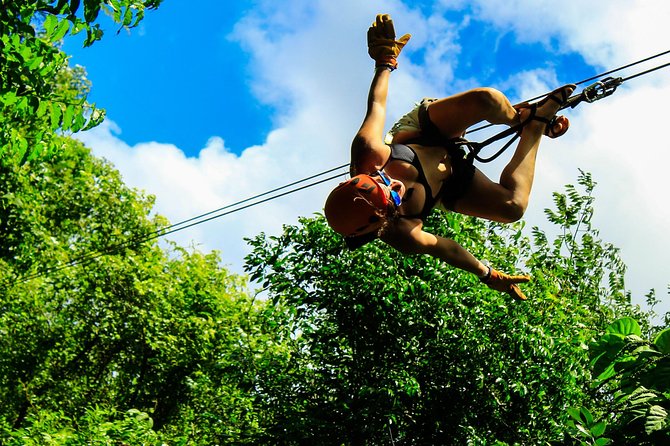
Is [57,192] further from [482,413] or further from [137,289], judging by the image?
[482,413]

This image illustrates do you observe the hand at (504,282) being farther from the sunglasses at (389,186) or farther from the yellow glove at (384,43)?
the yellow glove at (384,43)

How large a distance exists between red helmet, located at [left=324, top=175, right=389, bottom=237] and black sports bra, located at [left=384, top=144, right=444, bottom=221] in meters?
0.27

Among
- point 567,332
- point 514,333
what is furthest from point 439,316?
point 567,332

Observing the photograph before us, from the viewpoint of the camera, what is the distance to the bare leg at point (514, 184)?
3.21m

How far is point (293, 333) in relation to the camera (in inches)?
384

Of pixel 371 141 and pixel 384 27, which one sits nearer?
pixel 371 141

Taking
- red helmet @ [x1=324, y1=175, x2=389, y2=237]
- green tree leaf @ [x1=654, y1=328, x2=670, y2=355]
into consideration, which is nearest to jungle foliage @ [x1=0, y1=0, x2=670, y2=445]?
green tree leaf @ [x1=654, y1=328, x2=670, y2=355]

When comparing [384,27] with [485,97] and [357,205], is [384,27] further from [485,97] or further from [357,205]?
[357,205]

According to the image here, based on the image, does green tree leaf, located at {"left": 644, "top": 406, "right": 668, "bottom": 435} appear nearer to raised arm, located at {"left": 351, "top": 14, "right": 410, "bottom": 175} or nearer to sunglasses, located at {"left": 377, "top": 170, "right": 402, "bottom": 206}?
sunglasses, located at {"left": 377, "top": 170, "right": 402, "bottom": 206}

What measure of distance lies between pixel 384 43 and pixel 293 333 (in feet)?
23.2

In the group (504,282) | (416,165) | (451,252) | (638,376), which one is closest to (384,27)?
(416,165)

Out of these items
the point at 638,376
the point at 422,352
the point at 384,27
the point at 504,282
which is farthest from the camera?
the point at 422,352

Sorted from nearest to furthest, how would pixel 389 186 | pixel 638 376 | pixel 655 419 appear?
pixel 655 419 → pixel 389 186 → pixel 638 376

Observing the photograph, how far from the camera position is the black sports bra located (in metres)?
3.00
